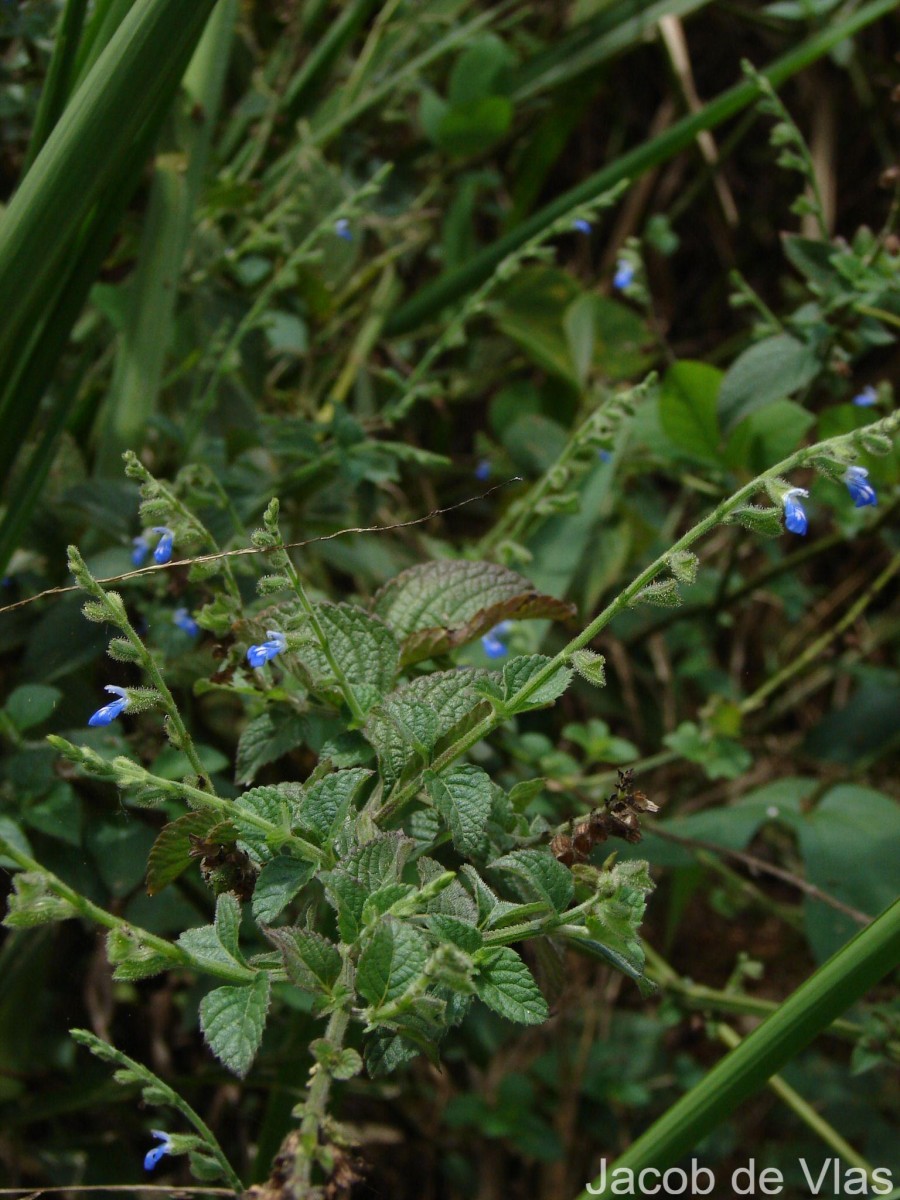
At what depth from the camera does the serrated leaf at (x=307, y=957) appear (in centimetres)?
67

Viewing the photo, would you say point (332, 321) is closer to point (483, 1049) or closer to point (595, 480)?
point (595, 480)

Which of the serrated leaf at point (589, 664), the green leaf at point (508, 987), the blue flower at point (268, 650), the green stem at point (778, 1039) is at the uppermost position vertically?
the blue flower at point (268, 650)

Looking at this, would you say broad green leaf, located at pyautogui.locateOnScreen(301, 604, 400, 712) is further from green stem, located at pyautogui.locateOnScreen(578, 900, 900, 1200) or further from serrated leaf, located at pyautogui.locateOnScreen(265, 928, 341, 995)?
green stem, located at pyautogui.locateOnScreen(578, 900, 900, 1200)

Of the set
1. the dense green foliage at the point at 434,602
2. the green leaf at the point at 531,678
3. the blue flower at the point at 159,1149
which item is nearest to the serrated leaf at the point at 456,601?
the dense green foliage at the point at 434,602

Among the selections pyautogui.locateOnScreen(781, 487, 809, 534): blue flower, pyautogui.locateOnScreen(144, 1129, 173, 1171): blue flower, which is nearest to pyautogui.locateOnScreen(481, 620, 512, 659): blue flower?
pyautogui.locateOnScreen(781, 487, 809, 534): blue flower

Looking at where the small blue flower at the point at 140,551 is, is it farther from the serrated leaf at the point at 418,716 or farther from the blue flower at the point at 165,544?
the serrated leaf at the point at 418,716

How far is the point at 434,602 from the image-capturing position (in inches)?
37.6

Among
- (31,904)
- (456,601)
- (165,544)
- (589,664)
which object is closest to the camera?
(31,904)

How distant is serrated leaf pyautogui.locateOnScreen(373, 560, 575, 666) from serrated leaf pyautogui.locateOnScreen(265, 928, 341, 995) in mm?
269

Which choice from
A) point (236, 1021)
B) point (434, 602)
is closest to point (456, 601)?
point (434, 602)

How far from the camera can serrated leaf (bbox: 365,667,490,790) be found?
2.43ft

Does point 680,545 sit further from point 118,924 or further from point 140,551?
point 140,551

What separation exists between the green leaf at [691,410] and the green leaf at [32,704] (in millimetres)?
786

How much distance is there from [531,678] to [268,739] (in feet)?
0.80
